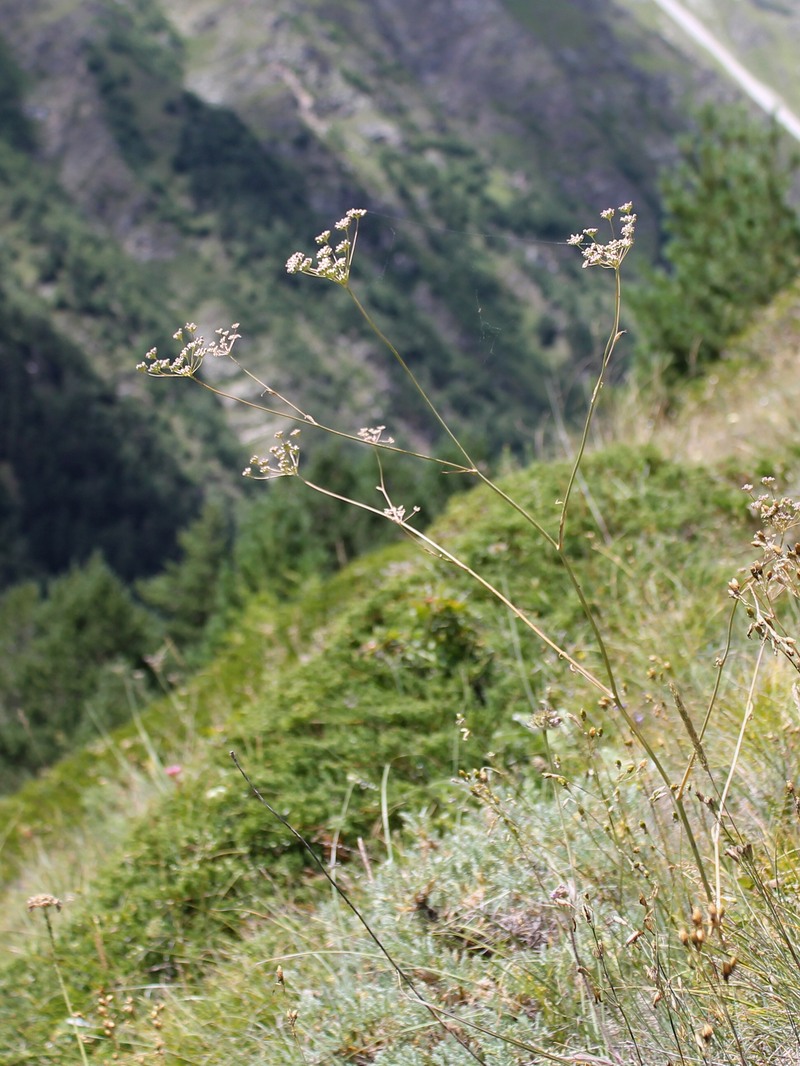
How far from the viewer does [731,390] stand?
7.24m

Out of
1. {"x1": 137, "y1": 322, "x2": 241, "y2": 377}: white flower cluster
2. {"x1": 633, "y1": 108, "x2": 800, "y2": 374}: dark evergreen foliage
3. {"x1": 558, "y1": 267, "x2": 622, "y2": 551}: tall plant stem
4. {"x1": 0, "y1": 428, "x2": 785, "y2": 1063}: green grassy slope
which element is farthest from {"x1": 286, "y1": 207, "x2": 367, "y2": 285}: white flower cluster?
{"x1": 633, "y1": 108, "x2": 800, "y2": 374}: dark evergreen foliage

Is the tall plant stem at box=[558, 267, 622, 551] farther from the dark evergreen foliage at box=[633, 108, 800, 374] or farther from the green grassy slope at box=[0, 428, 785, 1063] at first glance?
the dark evergreen foliage at box=[633, 108, 800, 374]

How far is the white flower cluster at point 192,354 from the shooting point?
1718mm

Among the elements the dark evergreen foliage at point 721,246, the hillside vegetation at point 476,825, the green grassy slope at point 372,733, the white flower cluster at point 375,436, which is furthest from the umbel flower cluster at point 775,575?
the dark evergreen foliage at point 721,246

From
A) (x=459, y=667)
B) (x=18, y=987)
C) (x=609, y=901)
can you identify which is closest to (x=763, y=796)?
(x=609, y=901)

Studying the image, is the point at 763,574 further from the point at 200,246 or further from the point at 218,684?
the point at 200,246

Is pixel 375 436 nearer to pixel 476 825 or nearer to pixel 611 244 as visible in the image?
pixel 611 244

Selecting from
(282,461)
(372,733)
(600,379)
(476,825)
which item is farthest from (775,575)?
(372,733)

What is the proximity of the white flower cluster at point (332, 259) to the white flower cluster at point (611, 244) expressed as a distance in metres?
0.37

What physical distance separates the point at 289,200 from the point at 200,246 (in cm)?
2327

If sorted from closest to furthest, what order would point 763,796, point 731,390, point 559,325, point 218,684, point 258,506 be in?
point 763,796 < point 218,684 < point 731,390 < point 258,506 < point 559,325

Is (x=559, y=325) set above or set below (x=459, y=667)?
below

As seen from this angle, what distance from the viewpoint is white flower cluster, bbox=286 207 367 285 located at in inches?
65.0

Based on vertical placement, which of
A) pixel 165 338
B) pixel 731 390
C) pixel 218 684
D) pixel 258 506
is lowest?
pixel 165 338
